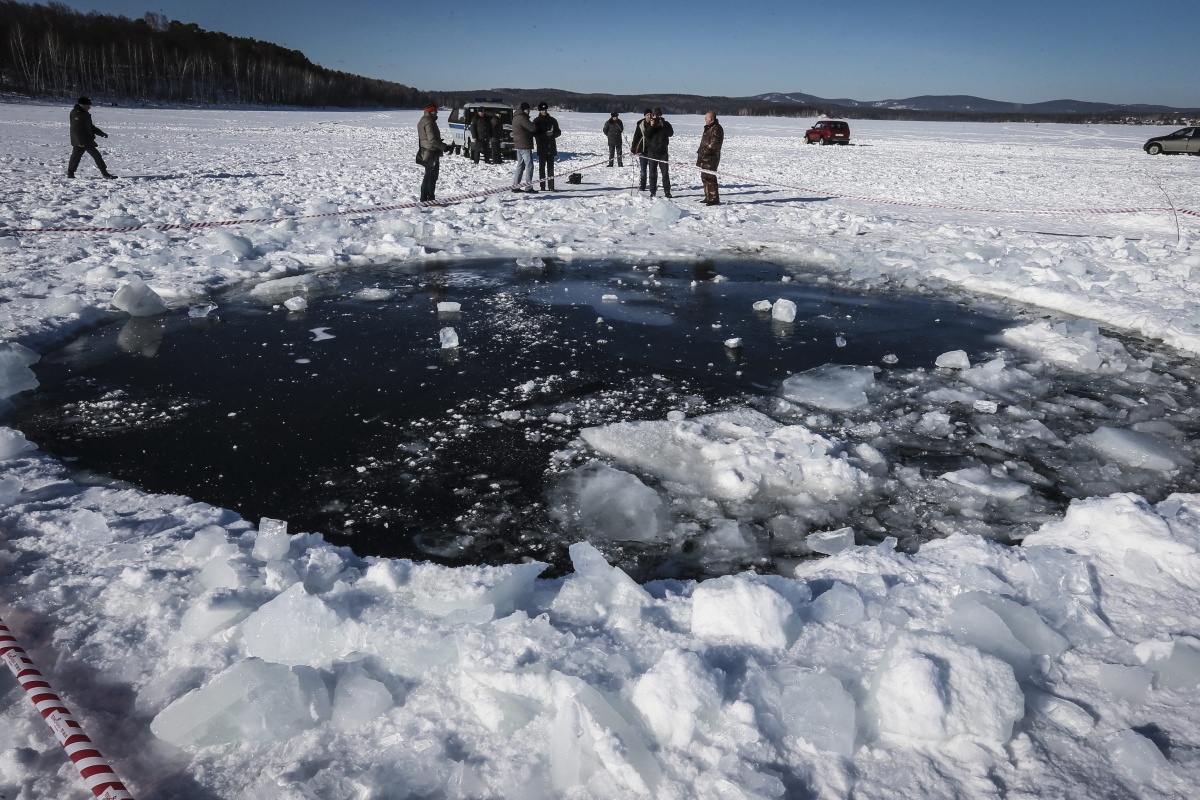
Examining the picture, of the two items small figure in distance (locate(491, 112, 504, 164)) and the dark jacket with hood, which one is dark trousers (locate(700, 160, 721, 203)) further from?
the dark jacket with hood

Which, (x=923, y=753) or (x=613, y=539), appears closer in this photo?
(x=923, y=753)

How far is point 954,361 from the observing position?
5117 mm

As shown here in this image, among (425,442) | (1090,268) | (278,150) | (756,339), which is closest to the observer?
(425,442)

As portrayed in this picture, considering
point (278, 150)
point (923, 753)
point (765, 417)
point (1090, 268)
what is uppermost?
point (278, 150)

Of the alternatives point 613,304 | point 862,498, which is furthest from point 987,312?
point 862,498

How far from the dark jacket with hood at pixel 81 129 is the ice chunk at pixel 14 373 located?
398 inches

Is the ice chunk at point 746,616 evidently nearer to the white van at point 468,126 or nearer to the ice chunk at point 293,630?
the ice chunk at point 293,630

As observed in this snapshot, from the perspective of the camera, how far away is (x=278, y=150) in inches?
829

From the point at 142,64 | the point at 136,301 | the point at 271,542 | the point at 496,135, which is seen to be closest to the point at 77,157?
the point at 496,135

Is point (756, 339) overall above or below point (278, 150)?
below

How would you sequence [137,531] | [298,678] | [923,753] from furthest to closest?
[137,531] < [298,678] < [923,753]

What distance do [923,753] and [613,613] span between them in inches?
39.7

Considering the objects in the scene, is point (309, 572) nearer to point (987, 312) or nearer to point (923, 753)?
point (923, 753)

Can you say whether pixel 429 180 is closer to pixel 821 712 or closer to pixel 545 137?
pixel 545 137
